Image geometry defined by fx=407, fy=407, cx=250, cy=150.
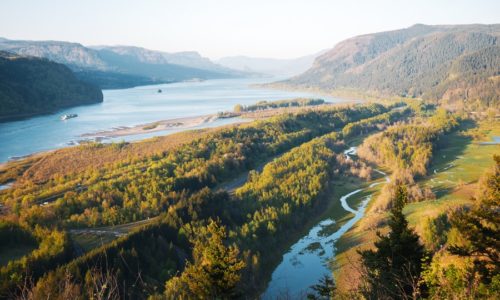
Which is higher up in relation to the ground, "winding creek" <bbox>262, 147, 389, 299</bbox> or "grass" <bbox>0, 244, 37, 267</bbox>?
"grass" <bbox>0, 244, 37, 267</bbox>

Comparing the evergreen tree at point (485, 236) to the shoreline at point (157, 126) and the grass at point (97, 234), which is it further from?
the shoreline at point (157, 126)

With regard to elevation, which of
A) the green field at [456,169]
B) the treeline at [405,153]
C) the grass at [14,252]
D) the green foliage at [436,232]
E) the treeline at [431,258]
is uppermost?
the treeline at [431,258]

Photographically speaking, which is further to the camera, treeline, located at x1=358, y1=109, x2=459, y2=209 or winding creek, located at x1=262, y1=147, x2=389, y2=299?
treeline, located at x1=358, y1=109, x2=459, y2=209

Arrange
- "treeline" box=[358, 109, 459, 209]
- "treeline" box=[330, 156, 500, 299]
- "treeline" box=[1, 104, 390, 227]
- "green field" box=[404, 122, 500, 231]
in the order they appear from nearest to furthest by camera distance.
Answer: "treeline" box=[330, 156, 500, 299]
"treeline" box=[1, 104, 390, 227]
"green field" box=[404, 122, 500, 231]
"treeline" box=[358, 109, 459, 209]

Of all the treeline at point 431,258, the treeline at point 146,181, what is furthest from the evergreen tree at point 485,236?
the treeline at point 146,181

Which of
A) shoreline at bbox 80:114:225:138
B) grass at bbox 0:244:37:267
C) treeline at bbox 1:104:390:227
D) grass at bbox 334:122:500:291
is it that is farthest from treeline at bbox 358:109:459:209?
shoreline at bbox 80:114:225:138

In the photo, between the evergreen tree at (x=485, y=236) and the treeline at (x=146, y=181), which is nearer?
the evergreen tree at (x=485, y=236)

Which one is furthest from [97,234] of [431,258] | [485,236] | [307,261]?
[485,236]

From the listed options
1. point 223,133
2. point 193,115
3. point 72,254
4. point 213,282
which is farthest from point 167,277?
point 193,115

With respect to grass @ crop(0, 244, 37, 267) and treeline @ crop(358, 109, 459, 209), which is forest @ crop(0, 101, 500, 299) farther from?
treeline @ crop(358, 109, 459, 209)
